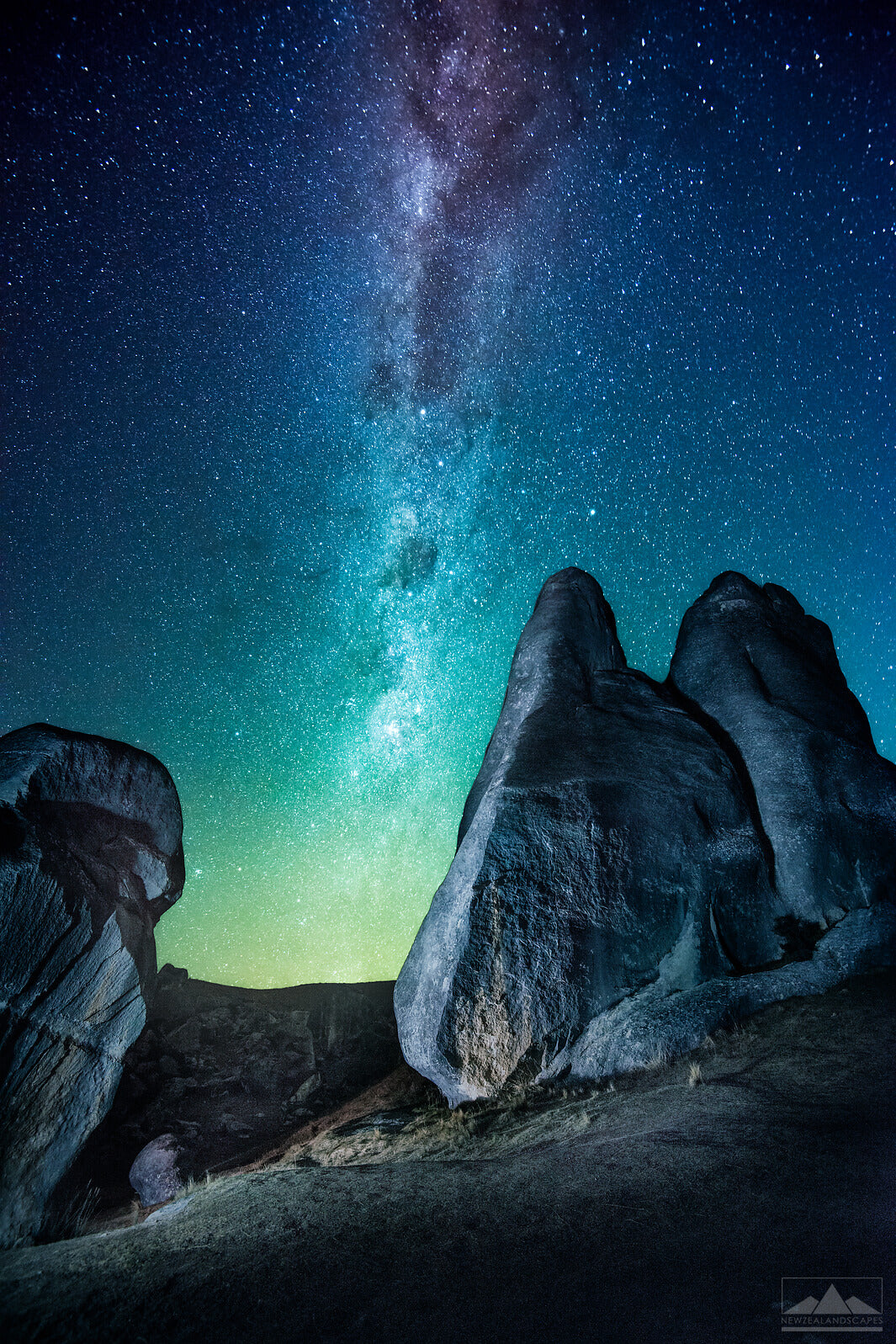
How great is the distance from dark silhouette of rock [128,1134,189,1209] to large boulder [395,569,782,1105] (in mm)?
4802

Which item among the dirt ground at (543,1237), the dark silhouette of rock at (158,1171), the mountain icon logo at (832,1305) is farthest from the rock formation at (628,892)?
the mountain icon logo at (832,1305)

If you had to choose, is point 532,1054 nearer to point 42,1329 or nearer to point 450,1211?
point 450,1211

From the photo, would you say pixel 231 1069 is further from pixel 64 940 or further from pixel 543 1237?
pixel 543 1237

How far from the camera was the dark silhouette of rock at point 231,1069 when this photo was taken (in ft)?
37.0

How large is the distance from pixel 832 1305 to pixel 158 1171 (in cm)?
1160

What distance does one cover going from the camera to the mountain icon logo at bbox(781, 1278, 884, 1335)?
338 centimetres

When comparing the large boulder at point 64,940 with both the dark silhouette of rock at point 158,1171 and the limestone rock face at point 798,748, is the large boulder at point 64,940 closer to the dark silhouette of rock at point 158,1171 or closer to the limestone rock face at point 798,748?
the dark silhouette of rock at point 158,1171

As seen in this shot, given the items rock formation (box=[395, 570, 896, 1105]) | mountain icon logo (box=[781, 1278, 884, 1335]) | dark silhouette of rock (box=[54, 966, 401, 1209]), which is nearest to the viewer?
mountain icon logo (box=[781, 1278, 884, 1335])

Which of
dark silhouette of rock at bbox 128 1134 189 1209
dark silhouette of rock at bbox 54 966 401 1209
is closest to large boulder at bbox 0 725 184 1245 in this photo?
dark silhouette of rock at bbox 54 966 401 1209

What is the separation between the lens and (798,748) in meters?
12.1

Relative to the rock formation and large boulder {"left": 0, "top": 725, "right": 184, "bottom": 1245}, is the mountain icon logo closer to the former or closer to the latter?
the rock formation

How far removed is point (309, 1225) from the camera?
5.20 m

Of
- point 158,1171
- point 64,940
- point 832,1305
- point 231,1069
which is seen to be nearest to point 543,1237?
point 832,1305

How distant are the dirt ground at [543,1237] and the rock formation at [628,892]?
5.33 ft
